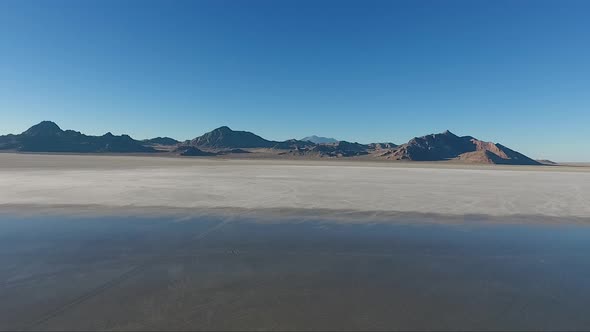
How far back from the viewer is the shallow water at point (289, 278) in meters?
4.96

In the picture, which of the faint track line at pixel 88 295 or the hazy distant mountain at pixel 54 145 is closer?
the faint track line at pixel 88 295

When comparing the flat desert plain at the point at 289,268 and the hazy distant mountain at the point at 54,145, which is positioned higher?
the hazy distant mountain at the point at 54,145

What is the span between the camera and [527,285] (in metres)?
6.36

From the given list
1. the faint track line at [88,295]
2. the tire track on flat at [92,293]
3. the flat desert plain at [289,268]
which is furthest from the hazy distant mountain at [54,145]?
the faint track line at [88,295]

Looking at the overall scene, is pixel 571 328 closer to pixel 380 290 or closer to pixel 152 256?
pixel 380 290

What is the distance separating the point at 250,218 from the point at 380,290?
23.5 feet

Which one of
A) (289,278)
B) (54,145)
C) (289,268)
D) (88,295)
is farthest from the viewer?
(54,145)

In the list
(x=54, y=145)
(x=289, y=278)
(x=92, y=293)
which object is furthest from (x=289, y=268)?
(x=54, y=145)

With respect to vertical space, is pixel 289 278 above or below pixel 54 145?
below

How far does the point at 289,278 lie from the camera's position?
21.4ft

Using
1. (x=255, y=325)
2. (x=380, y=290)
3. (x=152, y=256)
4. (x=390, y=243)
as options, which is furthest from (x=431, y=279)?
(x=152, y=256)

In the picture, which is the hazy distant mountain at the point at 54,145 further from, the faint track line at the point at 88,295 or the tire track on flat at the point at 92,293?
the faint track line at the point at 88,295

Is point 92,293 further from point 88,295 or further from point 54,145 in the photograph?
point 54,145

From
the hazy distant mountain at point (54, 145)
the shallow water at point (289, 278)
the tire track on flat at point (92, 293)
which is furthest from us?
the hazy distant mountain at point (54, 145)
